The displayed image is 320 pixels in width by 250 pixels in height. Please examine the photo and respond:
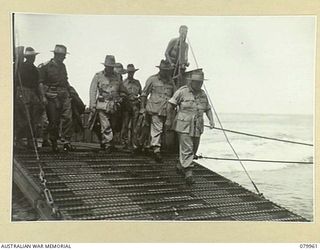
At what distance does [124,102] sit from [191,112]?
1.43 ft

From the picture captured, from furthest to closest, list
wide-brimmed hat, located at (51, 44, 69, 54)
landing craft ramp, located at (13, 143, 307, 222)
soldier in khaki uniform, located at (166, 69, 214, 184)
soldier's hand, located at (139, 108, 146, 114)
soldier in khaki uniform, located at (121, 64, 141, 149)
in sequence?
soldier in khaki uniform, located at (121, 64, 141, 149)
soldier's hand, located at (139, 108, 146, 114)
soldier in khaki uniform, located at (166, 69, 214, 184)
wide-brimmed hat, located at (51, 44, 69, 54)
landing craft ramp, located at (13, 143, 307, 222)

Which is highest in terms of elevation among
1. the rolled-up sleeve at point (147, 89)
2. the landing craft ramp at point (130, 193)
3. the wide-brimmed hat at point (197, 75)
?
the wide-brimmed hat at point (197, 75)

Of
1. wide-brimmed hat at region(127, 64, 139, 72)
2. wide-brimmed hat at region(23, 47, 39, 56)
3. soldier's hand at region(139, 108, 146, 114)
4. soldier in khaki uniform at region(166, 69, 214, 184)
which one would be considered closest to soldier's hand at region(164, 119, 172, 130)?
soldier in khaki uniform at region(166, 69, 214, 184)

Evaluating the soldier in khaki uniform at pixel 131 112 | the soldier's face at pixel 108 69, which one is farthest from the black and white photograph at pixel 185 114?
the soldier in khaki uniform at pixel 131 112

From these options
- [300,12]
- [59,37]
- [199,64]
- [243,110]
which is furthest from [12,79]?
[300,12]

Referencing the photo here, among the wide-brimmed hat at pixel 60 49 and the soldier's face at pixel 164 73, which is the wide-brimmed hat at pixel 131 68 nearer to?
the soldier's face at pixel 164 73

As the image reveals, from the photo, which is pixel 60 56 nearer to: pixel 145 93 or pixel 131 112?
pixel 145 93

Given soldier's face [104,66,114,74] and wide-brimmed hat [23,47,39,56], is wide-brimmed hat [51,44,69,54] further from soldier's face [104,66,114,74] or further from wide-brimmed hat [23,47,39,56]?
soldier's face [104,66,114,74]

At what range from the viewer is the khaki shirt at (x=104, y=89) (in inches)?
110

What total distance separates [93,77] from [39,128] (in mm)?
319

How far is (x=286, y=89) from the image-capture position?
8.38ft

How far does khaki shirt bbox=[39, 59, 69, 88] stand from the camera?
2.68 m

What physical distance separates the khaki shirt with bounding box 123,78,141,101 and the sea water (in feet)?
1.45

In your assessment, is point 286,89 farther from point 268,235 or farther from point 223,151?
point 268,235
